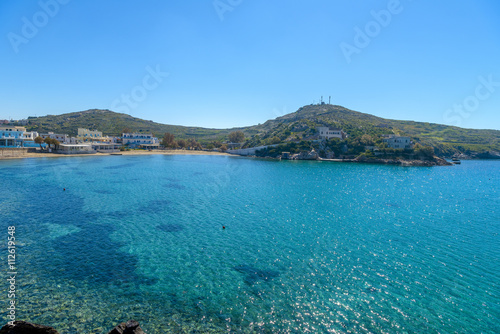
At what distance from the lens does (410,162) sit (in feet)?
405

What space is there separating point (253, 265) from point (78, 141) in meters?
149

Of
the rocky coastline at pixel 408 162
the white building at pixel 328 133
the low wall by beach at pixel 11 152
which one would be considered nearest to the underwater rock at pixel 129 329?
the low wall by beach at pixel 11 152

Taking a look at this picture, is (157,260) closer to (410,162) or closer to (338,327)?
(338,327)

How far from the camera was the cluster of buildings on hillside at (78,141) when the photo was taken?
111 metres

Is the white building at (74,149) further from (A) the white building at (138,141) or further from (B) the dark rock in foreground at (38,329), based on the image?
(B) the dark rock in foreground at (38,329)

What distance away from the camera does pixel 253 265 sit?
2145 cm

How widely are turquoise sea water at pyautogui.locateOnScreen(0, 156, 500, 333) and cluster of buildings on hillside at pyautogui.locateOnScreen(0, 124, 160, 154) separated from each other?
93.5 meters

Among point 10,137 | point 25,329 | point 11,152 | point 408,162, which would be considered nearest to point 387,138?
point 408,162

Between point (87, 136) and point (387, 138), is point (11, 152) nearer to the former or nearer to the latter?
point (87, 136)

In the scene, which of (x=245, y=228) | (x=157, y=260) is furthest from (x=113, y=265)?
(x=245, y=228)

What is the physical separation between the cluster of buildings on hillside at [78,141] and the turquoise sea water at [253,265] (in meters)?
93.5

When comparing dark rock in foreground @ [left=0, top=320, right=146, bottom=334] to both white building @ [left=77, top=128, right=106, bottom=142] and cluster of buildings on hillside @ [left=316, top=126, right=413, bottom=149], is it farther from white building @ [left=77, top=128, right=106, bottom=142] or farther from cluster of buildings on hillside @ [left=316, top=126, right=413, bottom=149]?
white building @ [left=77, top=128, right=106, bottom=142]

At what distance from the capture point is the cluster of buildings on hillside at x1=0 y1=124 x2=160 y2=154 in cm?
11131

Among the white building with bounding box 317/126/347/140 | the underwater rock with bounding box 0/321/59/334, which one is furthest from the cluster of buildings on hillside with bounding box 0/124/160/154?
the underwater rock with bounding box 0/321/59/334
